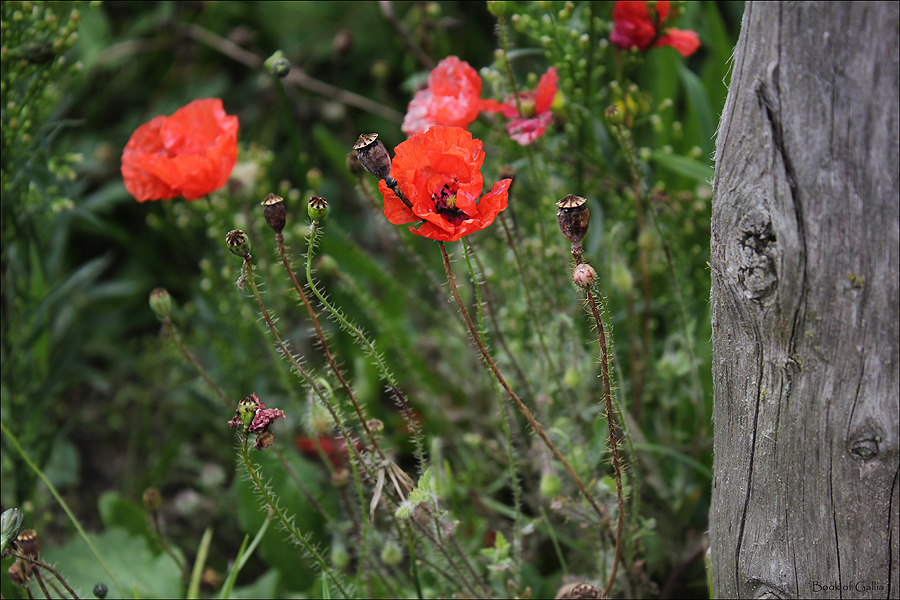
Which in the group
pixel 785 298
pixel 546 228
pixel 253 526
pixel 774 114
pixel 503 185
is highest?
pixel 774 114

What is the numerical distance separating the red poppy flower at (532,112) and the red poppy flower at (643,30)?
0.24m

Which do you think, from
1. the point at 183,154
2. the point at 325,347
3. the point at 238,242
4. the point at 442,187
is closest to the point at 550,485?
the point at 325,347

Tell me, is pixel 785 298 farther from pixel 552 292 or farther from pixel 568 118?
pixel 568 118

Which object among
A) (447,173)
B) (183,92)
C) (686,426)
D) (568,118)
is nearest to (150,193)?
(447,173)

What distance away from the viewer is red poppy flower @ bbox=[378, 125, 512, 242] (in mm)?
1028

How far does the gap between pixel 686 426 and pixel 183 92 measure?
8.53 ft

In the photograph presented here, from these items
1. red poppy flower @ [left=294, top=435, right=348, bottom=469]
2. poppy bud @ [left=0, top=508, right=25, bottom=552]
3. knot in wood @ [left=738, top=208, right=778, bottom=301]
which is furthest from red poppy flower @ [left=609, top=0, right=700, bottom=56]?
poppy bud @ [left=0, top=508, right=25, bottom=552]

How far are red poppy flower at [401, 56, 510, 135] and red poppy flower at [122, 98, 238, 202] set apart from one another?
15.6 inches

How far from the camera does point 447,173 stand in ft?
3.59

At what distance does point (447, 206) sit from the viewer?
1.09m

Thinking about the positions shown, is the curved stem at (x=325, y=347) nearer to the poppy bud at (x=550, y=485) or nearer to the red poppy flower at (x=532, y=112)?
the poppy bud at (x=550, y=485)

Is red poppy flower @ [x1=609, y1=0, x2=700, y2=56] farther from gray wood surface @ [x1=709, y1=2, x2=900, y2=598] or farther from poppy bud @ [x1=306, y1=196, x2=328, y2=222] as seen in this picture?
poppy bud @ [x1=306, y1=196, x2=328, y2=222]

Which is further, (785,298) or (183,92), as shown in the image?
(183,92)

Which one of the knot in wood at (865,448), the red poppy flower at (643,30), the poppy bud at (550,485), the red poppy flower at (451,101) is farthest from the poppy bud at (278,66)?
the knot in wood at (865,448)
